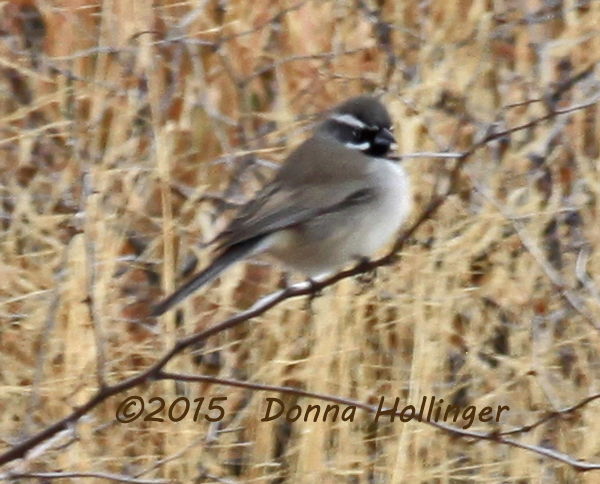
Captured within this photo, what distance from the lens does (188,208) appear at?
462 centimetres

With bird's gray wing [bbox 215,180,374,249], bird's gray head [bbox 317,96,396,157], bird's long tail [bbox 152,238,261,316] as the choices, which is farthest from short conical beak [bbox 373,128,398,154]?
bird's long tail [bbox 152,238,261,316]

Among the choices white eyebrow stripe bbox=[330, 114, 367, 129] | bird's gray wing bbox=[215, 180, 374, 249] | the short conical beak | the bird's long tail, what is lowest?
the bird's long tail

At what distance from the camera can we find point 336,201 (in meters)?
3.79

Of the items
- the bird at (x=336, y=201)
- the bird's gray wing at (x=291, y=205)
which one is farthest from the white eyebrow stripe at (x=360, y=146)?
the bird's gray wing at (x=291, y=205)

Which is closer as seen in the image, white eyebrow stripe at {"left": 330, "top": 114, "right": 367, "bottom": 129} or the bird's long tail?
the bird's long tail

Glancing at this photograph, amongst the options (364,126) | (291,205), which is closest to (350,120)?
(364,126)

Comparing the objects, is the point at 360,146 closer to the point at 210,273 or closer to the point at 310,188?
the point at 310,188

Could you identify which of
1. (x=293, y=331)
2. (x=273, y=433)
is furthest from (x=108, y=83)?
(x=273, y=433)

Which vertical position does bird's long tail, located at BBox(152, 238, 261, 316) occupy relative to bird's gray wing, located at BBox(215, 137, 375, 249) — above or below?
below

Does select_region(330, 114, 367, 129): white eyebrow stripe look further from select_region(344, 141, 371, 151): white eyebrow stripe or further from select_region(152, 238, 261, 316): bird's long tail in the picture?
select_region(152, 238, 261, 316): bird's long tail

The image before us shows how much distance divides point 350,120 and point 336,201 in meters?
0.34

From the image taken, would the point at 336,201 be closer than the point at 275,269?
Yes

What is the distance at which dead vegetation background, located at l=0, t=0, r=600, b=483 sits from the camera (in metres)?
4.20

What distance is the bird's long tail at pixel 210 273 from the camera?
261 cm
